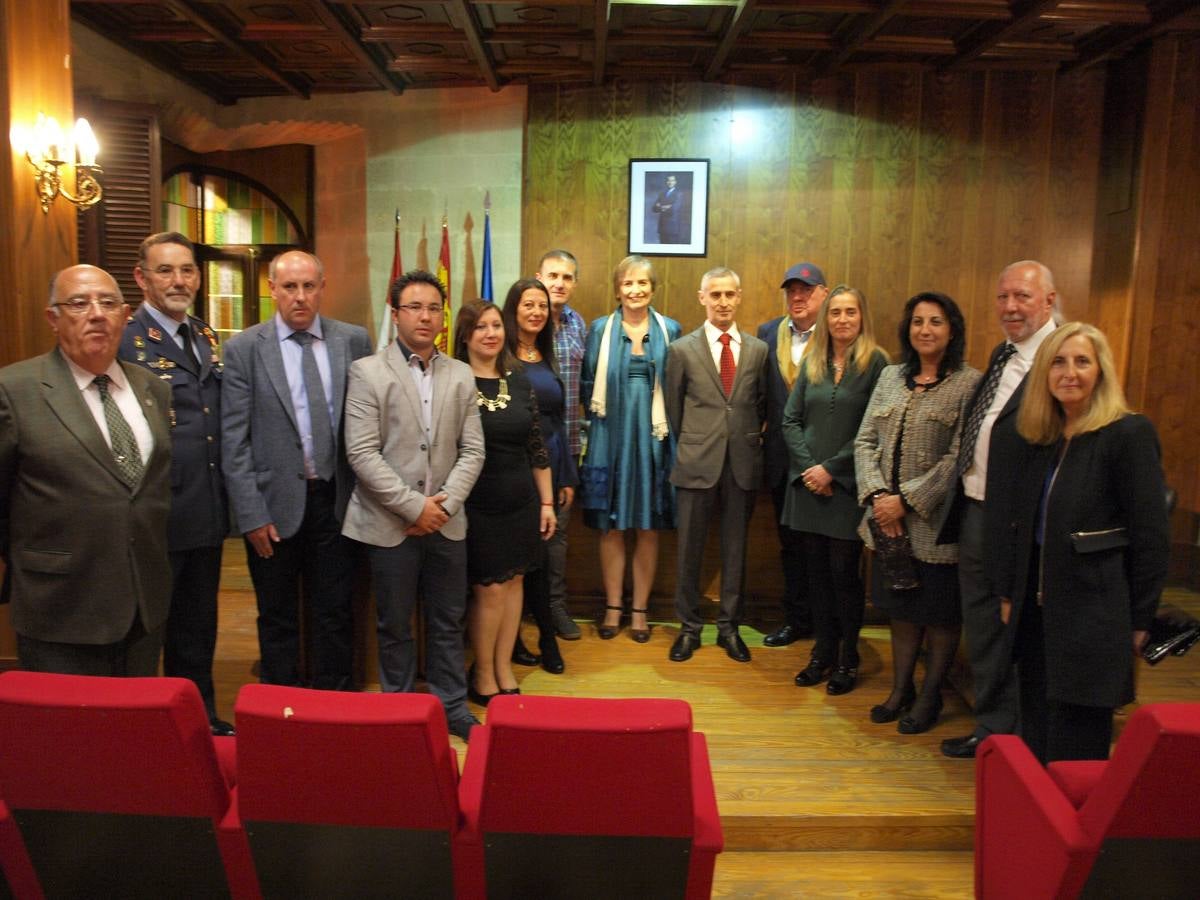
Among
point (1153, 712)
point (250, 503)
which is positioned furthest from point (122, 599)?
point (1153, 712)

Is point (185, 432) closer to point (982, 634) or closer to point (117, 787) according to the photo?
point (117, 787)

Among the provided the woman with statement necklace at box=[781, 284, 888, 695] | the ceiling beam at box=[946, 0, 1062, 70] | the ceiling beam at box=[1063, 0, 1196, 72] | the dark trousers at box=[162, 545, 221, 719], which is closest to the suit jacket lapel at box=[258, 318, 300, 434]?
the dark trousers at box=[162, 545, 221, 719]

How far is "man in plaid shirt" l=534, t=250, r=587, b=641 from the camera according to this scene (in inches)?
152

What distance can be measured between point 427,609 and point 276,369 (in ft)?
2.96

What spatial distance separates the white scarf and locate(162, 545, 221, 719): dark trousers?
1.67 metres

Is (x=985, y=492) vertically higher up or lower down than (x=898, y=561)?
higher up

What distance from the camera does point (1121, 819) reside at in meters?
1.41

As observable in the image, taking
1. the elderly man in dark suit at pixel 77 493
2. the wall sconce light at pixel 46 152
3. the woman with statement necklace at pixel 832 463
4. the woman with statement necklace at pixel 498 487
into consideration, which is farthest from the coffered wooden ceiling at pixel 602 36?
the elderly man in dark suit at pixel 77 493

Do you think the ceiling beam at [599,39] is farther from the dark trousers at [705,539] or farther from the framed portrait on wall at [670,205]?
the dark trousers at [705,539]

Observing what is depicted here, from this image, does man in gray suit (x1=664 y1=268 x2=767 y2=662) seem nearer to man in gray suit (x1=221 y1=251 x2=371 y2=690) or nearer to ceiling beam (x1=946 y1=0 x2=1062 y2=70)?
man in gray suit (x1=221 y1=251 x2=371 y2=690)

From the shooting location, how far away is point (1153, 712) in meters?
1.36

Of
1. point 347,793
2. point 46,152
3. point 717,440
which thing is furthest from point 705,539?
point 46,152

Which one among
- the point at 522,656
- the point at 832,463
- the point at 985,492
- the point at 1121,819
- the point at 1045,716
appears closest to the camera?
the point at 1121,819

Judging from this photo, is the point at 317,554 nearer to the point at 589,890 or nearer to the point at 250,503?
the point at 250,503
